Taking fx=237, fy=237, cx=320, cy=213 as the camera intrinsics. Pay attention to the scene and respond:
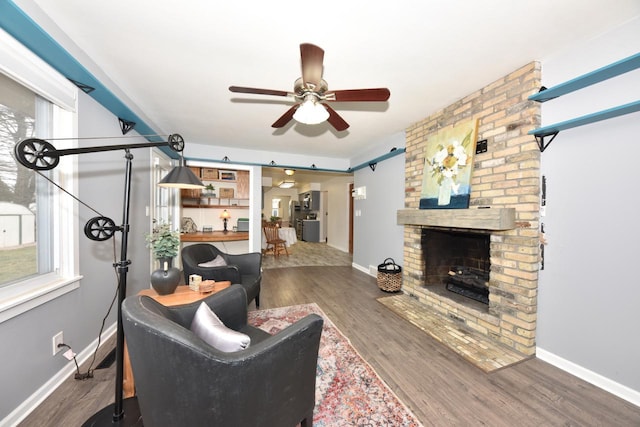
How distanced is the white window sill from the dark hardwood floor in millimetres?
641

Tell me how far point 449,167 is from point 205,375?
2.89 metres

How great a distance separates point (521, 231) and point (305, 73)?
2.22 meters

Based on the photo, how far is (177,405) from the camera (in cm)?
90

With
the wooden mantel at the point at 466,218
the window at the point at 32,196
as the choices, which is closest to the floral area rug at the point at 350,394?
the wooden mantel at the point at 466,218

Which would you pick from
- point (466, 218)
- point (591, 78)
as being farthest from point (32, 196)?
point (591, 78)

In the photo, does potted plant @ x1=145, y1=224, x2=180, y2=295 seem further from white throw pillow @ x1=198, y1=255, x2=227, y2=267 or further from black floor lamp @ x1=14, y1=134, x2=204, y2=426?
white throw pillow @ x1=198, y1=255, x2=227, y2=267

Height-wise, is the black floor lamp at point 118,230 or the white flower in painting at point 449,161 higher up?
the white flower in painting at point 449,161

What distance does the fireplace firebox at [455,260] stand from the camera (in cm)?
287

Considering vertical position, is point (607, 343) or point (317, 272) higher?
point (607, 343)

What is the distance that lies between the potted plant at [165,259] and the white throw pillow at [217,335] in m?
0.68

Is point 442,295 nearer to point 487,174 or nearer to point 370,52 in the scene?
point 487,174

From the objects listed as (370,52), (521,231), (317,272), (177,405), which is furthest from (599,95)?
(317,272)

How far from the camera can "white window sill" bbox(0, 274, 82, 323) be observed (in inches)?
51.3

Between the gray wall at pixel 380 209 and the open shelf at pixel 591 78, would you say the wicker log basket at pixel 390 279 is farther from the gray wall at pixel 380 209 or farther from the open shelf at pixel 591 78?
the open shelf at pixel 591 78
